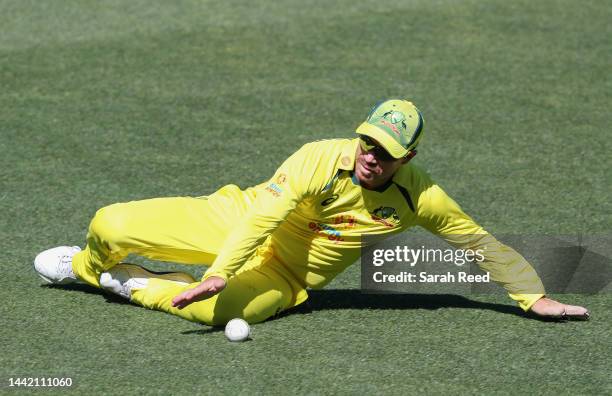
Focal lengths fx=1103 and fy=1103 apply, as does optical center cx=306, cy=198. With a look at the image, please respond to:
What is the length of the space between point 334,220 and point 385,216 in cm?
31

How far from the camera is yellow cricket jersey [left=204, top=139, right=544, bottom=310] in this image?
6367mm

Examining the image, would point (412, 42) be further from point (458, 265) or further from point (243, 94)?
point (458, 265)

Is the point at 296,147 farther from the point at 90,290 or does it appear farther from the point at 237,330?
the point at 237,330

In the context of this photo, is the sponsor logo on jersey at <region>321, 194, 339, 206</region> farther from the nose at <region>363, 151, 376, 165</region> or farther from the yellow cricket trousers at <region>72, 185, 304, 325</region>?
the yellow cricket trousers at <region>72, 185, 304, 325</region>

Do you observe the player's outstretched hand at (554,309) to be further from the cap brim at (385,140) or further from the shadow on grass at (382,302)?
the cap brim at (385,140)

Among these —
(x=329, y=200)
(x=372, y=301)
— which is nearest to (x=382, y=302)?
(x=372, y=301)

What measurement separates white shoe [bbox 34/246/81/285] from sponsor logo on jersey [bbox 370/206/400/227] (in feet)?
6.58

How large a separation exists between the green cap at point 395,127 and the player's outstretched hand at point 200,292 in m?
1.16

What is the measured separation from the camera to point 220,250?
663 centimetres

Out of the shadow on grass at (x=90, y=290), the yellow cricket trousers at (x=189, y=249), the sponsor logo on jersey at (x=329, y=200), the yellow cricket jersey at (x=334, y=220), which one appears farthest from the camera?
the shadow on grass at (x=90, y=290)

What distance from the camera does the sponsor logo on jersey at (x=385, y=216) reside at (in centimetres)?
667

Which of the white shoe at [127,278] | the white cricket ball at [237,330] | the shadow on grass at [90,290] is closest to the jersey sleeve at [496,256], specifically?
the white cricket ball at [237,330]

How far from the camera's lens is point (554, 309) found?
679 cm

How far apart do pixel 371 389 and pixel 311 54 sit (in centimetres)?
662
